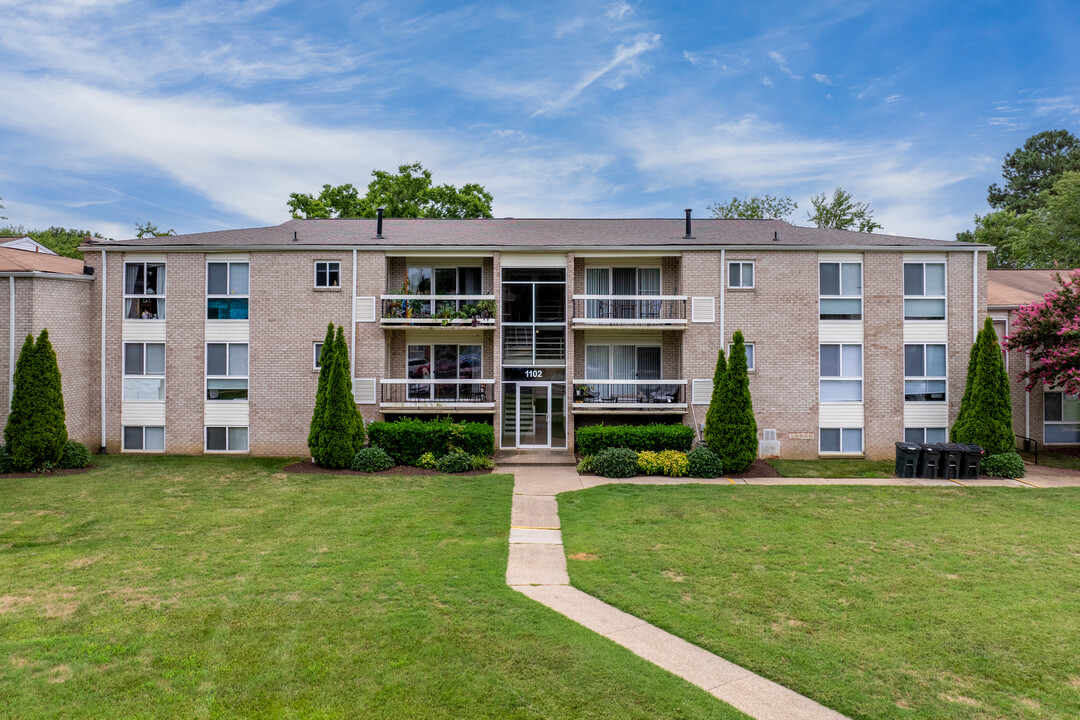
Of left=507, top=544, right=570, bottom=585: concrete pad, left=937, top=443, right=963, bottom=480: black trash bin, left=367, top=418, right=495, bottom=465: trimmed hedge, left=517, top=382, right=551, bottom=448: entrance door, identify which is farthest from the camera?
left=517, top=382, right=551, bottom=448: entrance door

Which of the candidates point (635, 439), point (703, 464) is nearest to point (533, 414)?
point (635, 439)

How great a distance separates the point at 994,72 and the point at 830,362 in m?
16.6

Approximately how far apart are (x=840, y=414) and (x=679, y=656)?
47.2ft

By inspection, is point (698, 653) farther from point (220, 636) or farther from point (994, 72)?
point (994, 72)

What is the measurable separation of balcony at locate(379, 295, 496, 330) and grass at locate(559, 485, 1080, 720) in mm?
7019

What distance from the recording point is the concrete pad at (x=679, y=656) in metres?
5.28

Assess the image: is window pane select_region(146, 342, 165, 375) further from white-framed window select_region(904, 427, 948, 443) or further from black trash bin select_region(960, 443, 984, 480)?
black trash bin select_region(960, 443, 984, 480)

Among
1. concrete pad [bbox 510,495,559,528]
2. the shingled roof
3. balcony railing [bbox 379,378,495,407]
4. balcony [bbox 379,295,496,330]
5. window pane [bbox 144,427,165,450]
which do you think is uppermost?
the shingled roof

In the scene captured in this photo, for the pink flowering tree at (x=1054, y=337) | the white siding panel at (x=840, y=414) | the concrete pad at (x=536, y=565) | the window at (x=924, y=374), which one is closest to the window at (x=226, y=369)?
the concrete pad at (x=536, y=565)

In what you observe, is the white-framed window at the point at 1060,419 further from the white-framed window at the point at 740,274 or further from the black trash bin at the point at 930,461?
the white-framed window at the point at 740,274

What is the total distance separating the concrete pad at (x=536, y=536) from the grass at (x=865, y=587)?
28 cm

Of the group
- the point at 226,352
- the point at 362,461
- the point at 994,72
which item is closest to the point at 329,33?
the point at 226,352

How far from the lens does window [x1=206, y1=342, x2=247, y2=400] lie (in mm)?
17422

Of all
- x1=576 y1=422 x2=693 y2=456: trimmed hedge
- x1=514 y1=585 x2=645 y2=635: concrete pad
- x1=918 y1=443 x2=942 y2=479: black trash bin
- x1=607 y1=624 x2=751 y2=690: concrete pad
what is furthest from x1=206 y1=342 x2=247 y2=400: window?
x1=918 y1=443 x2=942 y2=479: black trash bin
